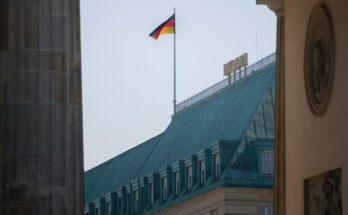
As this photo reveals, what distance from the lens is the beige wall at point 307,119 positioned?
34094mm

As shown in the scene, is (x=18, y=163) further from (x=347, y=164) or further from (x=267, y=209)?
(x=267, y=209)

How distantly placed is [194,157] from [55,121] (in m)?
56.6

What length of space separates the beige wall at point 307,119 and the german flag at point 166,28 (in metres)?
56.0

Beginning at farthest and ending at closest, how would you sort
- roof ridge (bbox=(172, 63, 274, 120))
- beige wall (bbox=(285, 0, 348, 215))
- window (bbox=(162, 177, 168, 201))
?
window (bbox=(162, 177, 168, 201)) → roof ridge (bbox=(172, 63, 274, 120)) → beige wall (bbox=(285, 0, 348, 215))

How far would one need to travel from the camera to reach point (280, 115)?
3944 cm

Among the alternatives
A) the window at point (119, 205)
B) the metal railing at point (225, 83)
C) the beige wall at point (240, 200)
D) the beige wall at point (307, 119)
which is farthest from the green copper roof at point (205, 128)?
the beige wall at point (307, 119)

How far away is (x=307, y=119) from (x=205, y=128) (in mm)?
53080

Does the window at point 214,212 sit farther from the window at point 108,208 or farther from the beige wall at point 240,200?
the window at point 108,208

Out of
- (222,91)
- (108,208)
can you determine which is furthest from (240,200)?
(108,208)

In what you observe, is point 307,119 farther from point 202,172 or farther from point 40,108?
point 202,172

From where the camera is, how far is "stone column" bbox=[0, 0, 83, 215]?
30.6 meters

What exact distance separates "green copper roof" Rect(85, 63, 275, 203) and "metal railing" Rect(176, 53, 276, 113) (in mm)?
641

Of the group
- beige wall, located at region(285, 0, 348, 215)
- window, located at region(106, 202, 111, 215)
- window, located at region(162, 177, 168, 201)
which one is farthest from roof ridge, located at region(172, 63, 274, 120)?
beige wall, located at region(285, 0, 348, 215)

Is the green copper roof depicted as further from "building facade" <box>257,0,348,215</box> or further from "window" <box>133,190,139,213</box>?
"building facade" <box>257,0,348,215</box>
